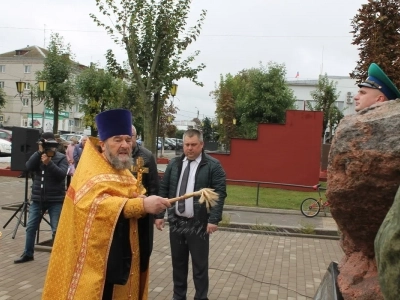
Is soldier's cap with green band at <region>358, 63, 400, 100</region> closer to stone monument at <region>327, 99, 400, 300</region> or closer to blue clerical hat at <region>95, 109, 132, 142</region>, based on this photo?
stone monument at <region>327, 99, 400, 300</region>

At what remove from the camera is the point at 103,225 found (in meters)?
3.29

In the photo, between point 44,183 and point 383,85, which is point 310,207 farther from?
point 383,85

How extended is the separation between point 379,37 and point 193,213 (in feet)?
35.2

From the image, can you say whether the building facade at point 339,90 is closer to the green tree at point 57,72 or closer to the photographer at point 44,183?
the green tree at point 57,72

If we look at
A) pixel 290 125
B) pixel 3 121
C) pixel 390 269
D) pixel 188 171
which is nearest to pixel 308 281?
pixel 188 171

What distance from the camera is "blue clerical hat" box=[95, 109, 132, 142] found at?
3.55m

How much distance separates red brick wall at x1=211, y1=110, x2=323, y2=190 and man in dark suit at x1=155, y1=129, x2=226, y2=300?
1344 centimetres

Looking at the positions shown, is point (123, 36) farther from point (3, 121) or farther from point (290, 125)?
point (3, 121)

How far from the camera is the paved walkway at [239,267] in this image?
5.95m

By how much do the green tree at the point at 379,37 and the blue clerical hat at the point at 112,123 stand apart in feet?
36.0

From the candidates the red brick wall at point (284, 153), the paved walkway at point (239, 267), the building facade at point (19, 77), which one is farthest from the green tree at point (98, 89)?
the building facade at point (19, 77)

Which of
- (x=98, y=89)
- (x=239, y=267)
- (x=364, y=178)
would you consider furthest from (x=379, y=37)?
(x=98, y=89)

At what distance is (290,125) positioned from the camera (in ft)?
59.9

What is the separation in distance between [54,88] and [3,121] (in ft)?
141
